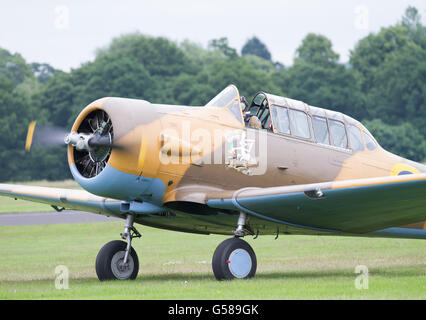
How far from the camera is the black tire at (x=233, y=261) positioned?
37.1 feet

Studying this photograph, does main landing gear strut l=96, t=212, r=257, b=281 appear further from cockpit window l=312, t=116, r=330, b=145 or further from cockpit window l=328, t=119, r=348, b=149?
cockpit window l=328, t=119, r=348, b=149

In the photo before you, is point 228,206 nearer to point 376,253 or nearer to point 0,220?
point 376,253

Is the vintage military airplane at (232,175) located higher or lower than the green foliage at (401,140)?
lower

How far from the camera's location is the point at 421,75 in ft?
252

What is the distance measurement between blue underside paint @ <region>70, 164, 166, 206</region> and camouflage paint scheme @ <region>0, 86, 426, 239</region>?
16 mm

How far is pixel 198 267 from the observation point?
47.6 feet

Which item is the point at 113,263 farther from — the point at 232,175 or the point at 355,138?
the point at 355,138

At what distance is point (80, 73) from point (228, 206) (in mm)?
67372

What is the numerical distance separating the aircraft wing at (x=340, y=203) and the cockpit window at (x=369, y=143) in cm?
168

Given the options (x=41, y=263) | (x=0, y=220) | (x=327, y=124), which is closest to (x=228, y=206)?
(x=327, y=124)

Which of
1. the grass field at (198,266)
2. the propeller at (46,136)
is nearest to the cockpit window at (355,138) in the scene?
the grass field at (198,266)

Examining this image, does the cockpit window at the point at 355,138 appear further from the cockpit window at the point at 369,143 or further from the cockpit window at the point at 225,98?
the cockpit window at the point at 225,98

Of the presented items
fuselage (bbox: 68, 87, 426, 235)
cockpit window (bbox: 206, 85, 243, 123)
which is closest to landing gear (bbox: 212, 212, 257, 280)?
fuselage (bbox: 68, 87, 426, 235)

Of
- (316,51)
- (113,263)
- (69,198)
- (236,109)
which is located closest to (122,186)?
(113,263)
